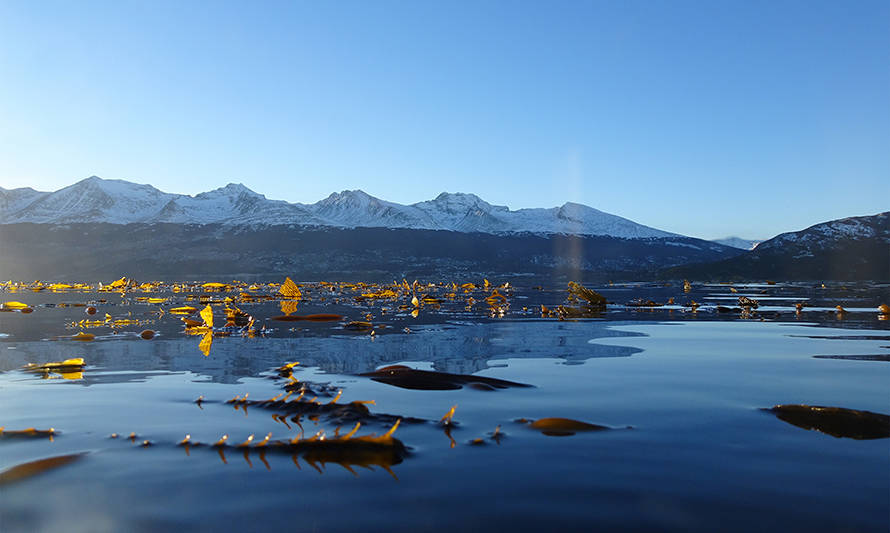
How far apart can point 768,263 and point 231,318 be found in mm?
111422

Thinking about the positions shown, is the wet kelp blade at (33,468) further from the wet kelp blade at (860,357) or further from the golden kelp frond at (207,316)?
the golden kelp frond at (207,316)

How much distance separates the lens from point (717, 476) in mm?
5516

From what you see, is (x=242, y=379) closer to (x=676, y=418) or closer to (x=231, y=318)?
(x=676, y=418)

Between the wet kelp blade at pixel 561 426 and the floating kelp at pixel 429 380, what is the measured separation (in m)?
2.44

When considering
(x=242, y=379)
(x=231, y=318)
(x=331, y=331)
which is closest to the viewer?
(x=242, y=379)

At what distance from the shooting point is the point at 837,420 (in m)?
7.68

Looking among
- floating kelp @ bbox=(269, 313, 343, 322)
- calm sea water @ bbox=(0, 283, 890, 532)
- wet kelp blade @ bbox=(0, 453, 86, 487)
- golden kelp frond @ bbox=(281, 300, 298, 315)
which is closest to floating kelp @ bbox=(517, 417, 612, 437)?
calm sea water @ bbox=(0, 283, 890, 532)

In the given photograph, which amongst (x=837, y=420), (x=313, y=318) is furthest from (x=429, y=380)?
(x=313, y=318)

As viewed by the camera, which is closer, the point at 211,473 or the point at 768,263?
the point at 211,473

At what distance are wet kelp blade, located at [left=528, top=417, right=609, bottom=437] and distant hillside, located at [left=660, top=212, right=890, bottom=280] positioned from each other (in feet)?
329

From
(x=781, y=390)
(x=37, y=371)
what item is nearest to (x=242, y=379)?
(x=37, y=371)

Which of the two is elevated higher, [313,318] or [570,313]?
[570,313]

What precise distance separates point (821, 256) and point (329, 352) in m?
117

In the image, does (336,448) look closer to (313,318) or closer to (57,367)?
(57,367)
